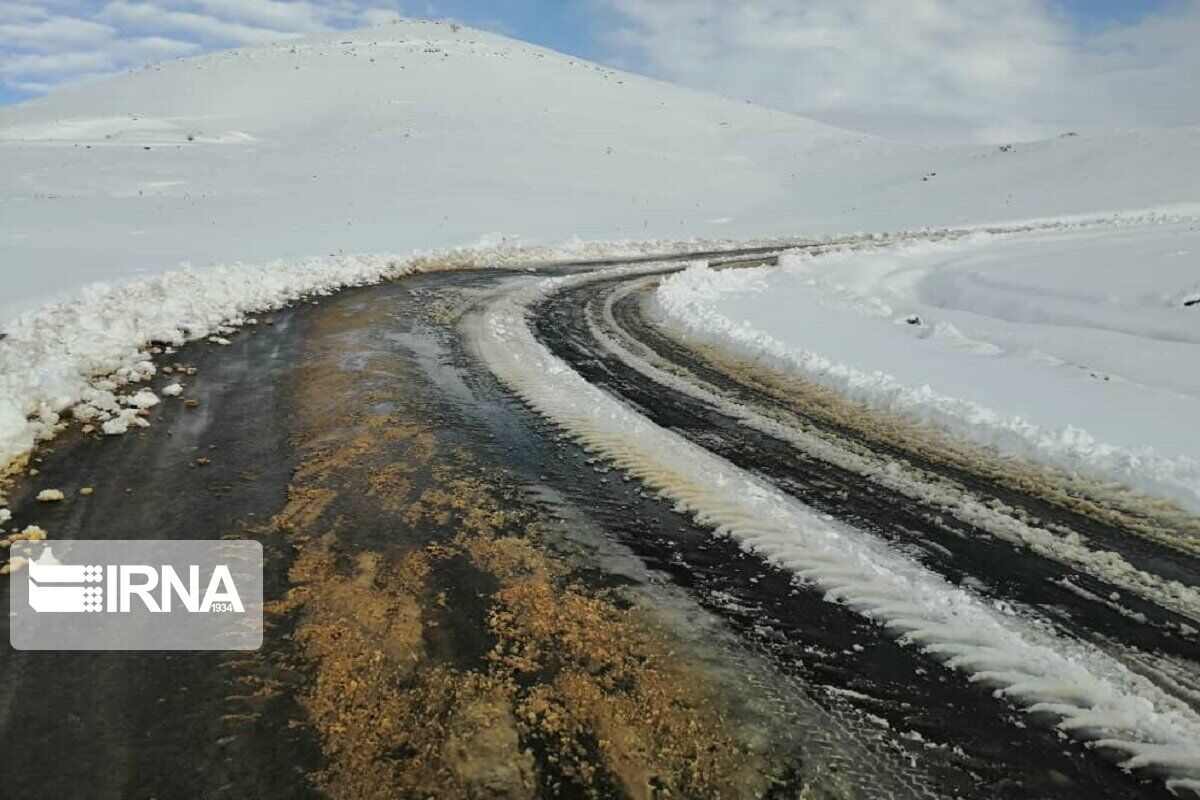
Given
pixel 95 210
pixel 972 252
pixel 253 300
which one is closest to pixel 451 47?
pixel 95 210

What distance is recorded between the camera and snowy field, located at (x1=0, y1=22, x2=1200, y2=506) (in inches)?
332

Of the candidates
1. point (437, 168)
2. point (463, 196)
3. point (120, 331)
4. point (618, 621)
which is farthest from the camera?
point (437, 168)

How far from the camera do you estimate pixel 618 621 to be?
11.1ft

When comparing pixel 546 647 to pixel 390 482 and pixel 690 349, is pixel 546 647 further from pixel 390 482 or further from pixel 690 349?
pixel 690 349

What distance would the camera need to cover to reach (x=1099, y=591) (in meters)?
3.78

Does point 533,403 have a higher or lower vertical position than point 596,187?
lower

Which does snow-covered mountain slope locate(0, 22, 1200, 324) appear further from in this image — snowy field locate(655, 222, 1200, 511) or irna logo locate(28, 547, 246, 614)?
snowy field locate(655, 222, 1200, 511)

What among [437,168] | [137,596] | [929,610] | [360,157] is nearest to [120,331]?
[137,596]

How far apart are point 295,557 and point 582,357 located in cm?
537

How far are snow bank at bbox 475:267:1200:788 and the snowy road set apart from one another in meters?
0.02

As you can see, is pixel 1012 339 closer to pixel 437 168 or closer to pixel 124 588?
pixel 124 588

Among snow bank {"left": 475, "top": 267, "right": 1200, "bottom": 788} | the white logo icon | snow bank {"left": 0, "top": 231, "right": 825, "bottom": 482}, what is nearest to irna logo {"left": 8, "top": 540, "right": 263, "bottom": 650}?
the white logo icon

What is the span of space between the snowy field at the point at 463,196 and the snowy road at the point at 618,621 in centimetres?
164

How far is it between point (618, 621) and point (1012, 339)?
9.61 meters
